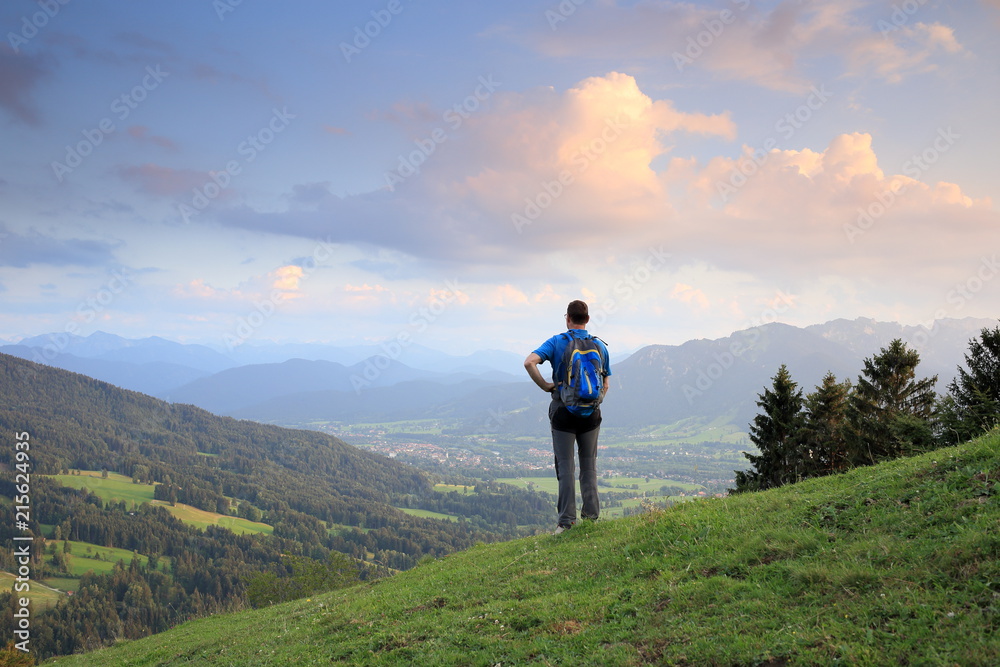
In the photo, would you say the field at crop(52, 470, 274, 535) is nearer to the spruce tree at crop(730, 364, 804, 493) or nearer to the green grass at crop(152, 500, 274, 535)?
the green grass at crop(152, 500, 274, 535)

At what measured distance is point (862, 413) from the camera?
119 ft

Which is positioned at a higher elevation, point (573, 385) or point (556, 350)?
point (556, 350)

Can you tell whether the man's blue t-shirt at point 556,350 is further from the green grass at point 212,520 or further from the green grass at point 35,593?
the green grass at point 212,520

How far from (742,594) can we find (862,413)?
123ft

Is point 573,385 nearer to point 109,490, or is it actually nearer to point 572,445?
point 572,445

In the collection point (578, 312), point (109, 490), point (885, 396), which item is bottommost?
point (109, 490)

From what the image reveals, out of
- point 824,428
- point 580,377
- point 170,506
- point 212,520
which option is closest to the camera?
point 580,377

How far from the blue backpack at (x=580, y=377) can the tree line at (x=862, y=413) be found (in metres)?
20.8

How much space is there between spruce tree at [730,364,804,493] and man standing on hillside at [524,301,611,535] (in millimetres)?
33970

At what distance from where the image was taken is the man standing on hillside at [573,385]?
10609mm

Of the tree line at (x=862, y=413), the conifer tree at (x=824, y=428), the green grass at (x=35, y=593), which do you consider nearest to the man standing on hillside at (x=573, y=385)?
the tree line at (x=862, y=413)

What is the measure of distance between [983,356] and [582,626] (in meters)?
33.7

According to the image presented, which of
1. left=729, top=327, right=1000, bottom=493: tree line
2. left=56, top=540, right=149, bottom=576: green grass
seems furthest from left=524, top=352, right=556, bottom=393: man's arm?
left=56, top=540, right=149, bottom=576: green grass

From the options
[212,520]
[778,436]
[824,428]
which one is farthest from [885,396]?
[212,520]
